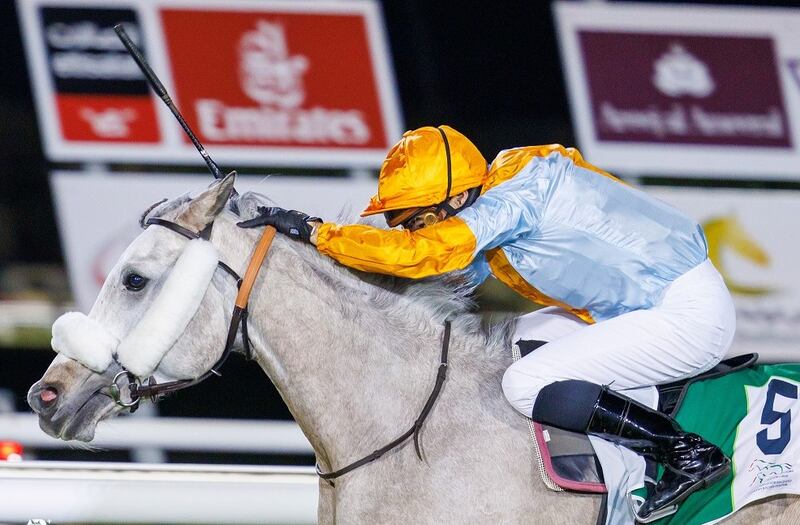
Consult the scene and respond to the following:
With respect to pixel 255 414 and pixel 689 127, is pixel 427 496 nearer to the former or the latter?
pixel 255 414

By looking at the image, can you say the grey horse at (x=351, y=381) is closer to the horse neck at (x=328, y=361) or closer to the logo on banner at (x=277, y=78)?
the horse neck at (x=328, y=361)

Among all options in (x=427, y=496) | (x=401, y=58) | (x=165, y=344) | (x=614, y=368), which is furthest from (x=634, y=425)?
(x=401, y=58)

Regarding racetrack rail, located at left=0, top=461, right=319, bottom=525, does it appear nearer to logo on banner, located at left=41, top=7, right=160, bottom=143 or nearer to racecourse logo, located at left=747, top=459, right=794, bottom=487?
racecourse logo, located at left=747, top=459, right=794, bottom=487

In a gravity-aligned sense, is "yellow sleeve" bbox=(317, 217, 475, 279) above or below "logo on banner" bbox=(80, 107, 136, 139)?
below

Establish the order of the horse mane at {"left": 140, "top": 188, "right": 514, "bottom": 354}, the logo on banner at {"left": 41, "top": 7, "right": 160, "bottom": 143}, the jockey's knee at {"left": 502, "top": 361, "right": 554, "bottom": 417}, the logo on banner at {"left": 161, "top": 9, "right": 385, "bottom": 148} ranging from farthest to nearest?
the logo on banner at {"left": 161, "top": 9, "right": 385, "bottom": 148} → the logo on banner at {"left": 41, "top": 7, "right": 160, "bottom": 143} → the horse mane at {"left": 140, "top": 188, "right": 514, "bottom": 354} → the jockey's knee at {"left": 502, "top": 361, "right": 554, "bottom": 417}

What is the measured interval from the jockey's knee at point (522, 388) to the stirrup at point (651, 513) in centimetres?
34

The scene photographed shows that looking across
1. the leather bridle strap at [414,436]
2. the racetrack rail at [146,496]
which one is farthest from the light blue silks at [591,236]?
the racetrack rail at [146,496]

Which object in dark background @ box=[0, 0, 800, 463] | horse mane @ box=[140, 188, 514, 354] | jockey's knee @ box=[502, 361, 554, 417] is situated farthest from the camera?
dark background @ box=[0, 0, 800, 463]

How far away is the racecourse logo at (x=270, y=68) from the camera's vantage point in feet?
19.0

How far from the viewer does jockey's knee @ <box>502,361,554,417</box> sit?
2713 millimetres

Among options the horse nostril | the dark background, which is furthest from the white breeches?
the dark background

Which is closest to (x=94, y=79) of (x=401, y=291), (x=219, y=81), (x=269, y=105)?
(x=219, y=81)

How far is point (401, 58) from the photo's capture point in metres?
6.04

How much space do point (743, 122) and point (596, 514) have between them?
4096 millimetres
